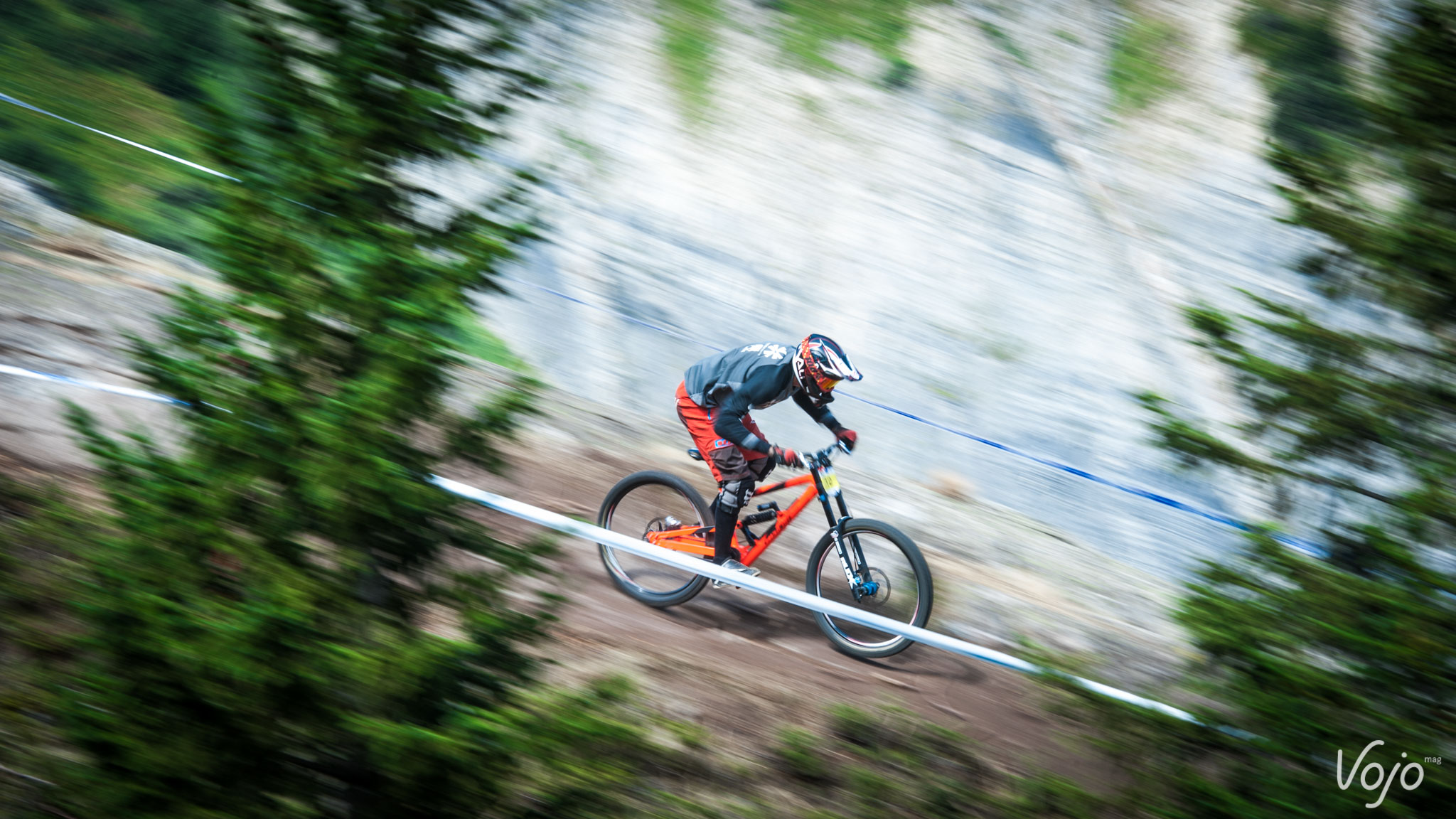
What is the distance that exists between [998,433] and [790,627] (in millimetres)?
4815

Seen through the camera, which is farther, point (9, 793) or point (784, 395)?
point (784, 395)

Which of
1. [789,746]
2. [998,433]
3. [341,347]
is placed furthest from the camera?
[998,433]

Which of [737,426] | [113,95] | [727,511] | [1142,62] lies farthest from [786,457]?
[113,95]

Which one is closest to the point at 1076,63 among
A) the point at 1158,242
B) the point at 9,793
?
the point at 1158,242

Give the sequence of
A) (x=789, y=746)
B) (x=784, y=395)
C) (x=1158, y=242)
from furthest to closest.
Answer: (x=1158, y=242), (x=784, y=395), (x=789, y=746)

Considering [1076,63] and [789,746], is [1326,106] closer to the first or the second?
[1076,63]

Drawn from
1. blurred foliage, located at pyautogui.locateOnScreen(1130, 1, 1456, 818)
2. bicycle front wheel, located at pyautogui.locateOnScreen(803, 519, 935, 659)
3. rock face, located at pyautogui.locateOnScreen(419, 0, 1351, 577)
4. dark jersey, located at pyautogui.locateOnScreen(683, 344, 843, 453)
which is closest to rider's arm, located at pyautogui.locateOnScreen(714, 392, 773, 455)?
dark jersey, located at pyautogui.locateOnScreen(683, 344, 843, 453)

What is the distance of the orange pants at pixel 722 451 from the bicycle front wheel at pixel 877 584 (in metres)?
0.73

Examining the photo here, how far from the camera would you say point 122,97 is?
1133 centimetres

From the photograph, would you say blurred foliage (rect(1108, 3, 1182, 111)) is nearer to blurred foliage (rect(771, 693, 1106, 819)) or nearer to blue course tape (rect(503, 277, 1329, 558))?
blue course tape (rect(503, 277, 1329, 558))

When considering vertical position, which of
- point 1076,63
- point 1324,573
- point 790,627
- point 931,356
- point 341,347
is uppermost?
point 1076,63

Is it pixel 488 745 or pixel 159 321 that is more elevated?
pixel 159 321

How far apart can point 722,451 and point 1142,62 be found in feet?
29.6

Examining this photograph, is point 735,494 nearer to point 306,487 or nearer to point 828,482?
point 828,482
